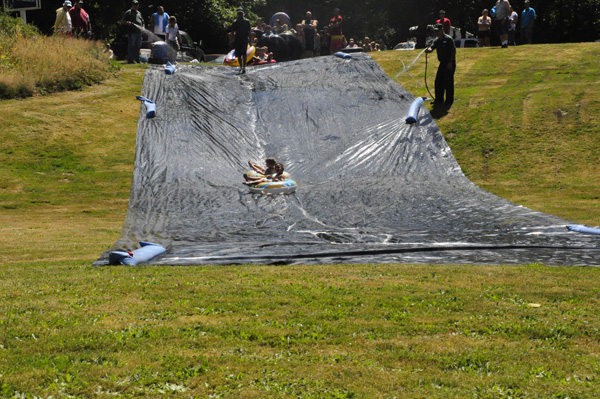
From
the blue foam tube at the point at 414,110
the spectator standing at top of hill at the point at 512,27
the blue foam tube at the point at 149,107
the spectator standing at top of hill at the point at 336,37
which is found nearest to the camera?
the blue foam tube at the point at 149,107

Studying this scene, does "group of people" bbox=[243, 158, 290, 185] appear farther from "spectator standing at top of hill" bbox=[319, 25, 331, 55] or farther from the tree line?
the tree line

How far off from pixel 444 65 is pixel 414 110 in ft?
6.83

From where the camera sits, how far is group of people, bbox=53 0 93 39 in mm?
25531

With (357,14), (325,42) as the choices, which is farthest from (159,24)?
(357,14)

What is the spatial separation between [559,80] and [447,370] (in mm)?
19978

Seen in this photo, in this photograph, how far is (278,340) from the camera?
19.5 ft

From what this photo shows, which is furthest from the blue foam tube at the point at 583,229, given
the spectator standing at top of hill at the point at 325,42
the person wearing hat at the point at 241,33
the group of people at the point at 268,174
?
the spectator standing at top of hill at the point at 325,42

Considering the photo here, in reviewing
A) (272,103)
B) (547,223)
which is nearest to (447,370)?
(547,223)

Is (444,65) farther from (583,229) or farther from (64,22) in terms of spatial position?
(64,22)

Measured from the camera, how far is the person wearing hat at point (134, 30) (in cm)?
2564

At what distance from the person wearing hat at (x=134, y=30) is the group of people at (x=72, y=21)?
163 centimetres

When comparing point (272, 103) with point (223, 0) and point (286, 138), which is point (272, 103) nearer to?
point (286, 138)

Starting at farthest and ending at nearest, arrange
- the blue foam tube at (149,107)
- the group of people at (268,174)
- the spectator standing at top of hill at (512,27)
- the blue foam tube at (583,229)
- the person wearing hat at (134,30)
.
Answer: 1. the spectator standing at top of hill at (512,27)
2. the person wearing hat at (134,30)
3. the blue foam tube at (149,107)
4. the group of people at (268,174)
5. the blue foam tube at (583,229)

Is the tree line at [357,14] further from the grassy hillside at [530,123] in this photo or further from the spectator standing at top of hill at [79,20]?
Result: the grassy hillside at [530,123]
